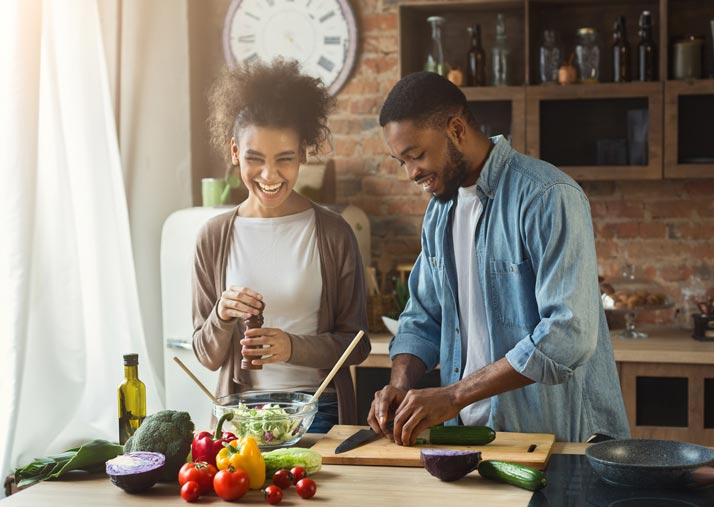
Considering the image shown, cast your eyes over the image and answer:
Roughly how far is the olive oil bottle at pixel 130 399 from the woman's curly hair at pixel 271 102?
0.76m

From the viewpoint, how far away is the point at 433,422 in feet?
6.82

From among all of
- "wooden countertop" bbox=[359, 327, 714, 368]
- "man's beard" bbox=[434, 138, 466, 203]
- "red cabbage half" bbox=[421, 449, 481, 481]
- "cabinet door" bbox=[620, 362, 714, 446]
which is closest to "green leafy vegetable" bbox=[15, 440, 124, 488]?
"red cabbage half" bbox=[421, 449, 481, 481]

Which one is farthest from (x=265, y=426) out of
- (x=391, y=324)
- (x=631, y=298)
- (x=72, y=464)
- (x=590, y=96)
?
(x=590, y=96)

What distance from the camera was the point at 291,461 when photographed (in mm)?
1895

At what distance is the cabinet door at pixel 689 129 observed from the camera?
3.80 metres

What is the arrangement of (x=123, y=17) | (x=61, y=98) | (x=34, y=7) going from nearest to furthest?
1. (x=34, y=7)
2. (x=61, y=98)
3. (x=123, y=17)

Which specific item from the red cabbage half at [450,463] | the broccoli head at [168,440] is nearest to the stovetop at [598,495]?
the red cabbage half at [450,463]

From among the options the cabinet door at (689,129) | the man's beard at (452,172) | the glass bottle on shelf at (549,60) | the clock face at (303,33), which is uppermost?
the clock face at (303,33)

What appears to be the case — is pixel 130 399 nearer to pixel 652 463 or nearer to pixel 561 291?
pixel 561 291

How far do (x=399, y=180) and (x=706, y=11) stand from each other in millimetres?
1580

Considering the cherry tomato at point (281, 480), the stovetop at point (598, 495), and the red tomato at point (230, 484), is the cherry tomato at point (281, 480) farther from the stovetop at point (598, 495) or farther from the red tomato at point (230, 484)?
the stovetop at point (598, 495)

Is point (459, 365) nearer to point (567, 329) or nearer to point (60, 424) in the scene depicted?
point (567, 329)

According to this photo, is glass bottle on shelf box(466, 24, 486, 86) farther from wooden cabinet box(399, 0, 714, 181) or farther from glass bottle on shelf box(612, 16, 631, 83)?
glass bottle on shelf box(612, 16, 631, 83)

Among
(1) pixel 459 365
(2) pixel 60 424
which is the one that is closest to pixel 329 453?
(1) pixel 459 365
